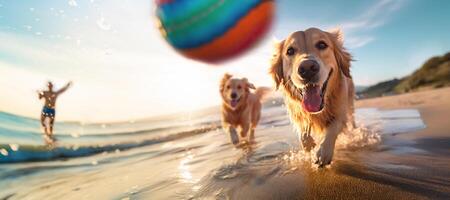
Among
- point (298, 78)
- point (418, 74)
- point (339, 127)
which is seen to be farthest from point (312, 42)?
point (418, 74)

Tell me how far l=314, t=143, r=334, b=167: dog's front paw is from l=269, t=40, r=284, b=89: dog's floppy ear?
1.33m

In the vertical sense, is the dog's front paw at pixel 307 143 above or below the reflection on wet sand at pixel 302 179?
above

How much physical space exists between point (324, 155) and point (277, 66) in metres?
1.54

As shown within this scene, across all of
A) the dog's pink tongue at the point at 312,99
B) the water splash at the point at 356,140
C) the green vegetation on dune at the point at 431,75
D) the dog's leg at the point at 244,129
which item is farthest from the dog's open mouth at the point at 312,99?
the green vegetation on dune at the point at 431,75

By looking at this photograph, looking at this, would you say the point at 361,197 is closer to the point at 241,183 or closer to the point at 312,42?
the point at 241,183

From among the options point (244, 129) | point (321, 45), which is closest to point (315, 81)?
point (321, 45)

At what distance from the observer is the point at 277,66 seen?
4.67 meters

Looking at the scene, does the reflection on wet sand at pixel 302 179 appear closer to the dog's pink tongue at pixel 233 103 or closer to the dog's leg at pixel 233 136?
the dog's leg at pixel 233 136

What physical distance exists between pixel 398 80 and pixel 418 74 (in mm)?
4241

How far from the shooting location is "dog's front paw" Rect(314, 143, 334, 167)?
11.6ft

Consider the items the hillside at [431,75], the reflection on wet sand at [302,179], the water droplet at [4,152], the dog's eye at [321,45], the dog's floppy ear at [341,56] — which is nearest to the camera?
the reflection on wet sand at [302,179]

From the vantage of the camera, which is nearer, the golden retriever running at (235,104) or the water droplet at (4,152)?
the golden retriever running at (235,104)

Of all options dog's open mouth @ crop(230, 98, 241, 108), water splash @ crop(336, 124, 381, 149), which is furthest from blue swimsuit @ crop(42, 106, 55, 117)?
water splash @ crop(336, 124, 381, 149)

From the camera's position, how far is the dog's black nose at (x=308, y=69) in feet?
11.3
